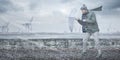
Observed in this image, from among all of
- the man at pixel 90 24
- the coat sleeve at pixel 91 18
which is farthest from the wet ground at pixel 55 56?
the coat sleeve at pixel 91 18

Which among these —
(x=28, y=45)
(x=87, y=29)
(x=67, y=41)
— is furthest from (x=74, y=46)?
(x=87, y=29)

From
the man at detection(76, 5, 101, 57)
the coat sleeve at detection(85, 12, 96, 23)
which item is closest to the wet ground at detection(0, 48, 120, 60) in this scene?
the man at detection(76, 5, 101, 57)

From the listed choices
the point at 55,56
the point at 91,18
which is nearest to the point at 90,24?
the point at 91,18

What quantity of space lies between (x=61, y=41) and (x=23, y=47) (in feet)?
6.25

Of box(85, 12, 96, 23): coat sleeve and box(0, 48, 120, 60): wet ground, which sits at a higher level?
box(85, 12, 96, 23): coat sleeve

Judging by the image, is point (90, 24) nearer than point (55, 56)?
No

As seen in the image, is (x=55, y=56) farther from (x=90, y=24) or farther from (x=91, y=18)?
(x=91, y=18)

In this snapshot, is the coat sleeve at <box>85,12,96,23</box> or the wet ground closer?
the wet ground

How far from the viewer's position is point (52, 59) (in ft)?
27.3

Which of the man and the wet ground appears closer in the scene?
the wet ground

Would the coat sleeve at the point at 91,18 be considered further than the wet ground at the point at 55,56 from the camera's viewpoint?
Yes

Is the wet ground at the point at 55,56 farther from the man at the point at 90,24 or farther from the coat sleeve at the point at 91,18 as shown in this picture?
the coat sleeve at the point at 91,18

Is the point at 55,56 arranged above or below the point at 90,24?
below

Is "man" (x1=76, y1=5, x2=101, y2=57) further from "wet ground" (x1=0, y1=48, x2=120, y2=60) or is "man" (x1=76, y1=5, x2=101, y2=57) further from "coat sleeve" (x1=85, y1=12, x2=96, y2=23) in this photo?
"wet ground" (x1=0, y1=48, x2=120, y2=60)
